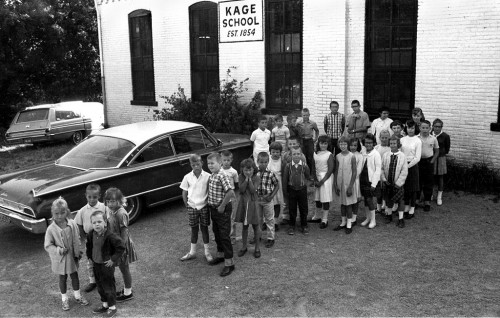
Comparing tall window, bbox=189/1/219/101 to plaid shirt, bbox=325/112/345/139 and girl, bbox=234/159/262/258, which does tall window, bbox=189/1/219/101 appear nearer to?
plaid shirt, bbox=325/112/345/139

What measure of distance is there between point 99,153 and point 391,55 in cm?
606

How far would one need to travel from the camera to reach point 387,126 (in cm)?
925

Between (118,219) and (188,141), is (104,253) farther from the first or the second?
(188,141)

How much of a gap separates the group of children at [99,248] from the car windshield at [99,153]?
250 centimetres

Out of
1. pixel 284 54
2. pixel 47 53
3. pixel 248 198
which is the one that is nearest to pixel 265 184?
pixel 248 198

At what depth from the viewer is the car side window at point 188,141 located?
29.0ft

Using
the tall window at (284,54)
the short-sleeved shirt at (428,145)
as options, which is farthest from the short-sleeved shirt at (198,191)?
the tall window at (284,54)

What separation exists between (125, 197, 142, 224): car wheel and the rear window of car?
379 inches

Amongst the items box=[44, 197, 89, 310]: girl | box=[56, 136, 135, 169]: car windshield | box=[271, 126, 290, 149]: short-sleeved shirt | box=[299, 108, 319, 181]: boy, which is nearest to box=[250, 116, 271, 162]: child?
box=[271, 126, 290, 149]: short-sleeved shirt

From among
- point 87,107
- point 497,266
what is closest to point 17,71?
point 87,107

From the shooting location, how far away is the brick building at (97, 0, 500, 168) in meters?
9.43

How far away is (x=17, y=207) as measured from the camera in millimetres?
7195

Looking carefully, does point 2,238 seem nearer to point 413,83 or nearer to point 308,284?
point 308,284

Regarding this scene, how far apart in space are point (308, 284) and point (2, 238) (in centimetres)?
488
